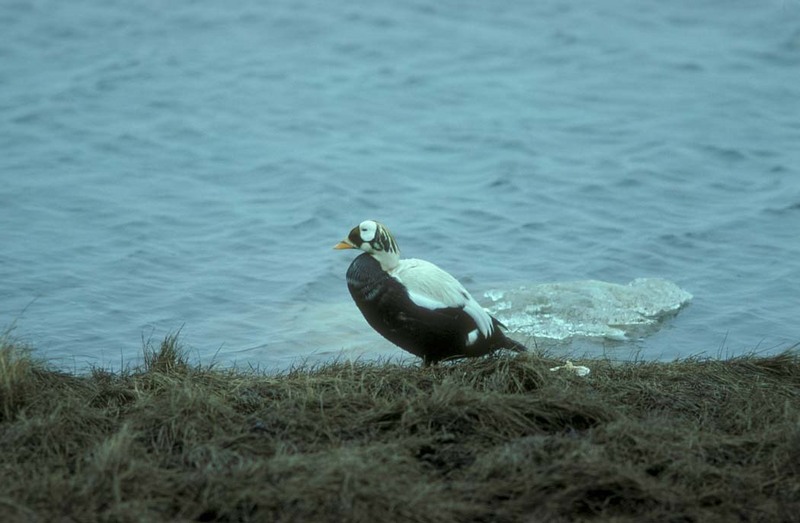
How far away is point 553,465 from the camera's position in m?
4.34

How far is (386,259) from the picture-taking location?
6066 millimetres

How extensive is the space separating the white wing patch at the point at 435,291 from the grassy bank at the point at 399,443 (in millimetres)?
359

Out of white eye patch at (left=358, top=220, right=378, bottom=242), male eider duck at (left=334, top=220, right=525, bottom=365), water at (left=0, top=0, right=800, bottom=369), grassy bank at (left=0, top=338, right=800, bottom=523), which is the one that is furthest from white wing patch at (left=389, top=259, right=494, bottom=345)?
water at (left=0, top=0, right=800, bottom=369)

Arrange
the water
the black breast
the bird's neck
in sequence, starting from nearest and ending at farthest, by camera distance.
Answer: the black breast → the bird's neck → the water

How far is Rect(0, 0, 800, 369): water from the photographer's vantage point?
8.68 m

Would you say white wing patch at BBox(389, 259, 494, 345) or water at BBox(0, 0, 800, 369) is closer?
white wing patch at BBox(389, 259, 494, 345)

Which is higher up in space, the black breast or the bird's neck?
the bird's neck

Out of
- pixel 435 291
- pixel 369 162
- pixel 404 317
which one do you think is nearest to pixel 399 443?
pixel 404 317

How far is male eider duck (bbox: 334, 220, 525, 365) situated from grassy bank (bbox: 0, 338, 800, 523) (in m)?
0.27

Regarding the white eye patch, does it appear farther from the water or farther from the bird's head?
the water

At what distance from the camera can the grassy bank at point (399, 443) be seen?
13.4ft

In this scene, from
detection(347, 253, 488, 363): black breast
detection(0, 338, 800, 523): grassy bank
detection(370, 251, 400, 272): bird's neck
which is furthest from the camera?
detection(370, 251, 400, 272): bird's neck

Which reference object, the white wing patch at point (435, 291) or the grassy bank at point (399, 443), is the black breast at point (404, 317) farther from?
the grassy bank at point (399, 443)

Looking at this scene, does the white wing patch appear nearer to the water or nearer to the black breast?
the black breast
